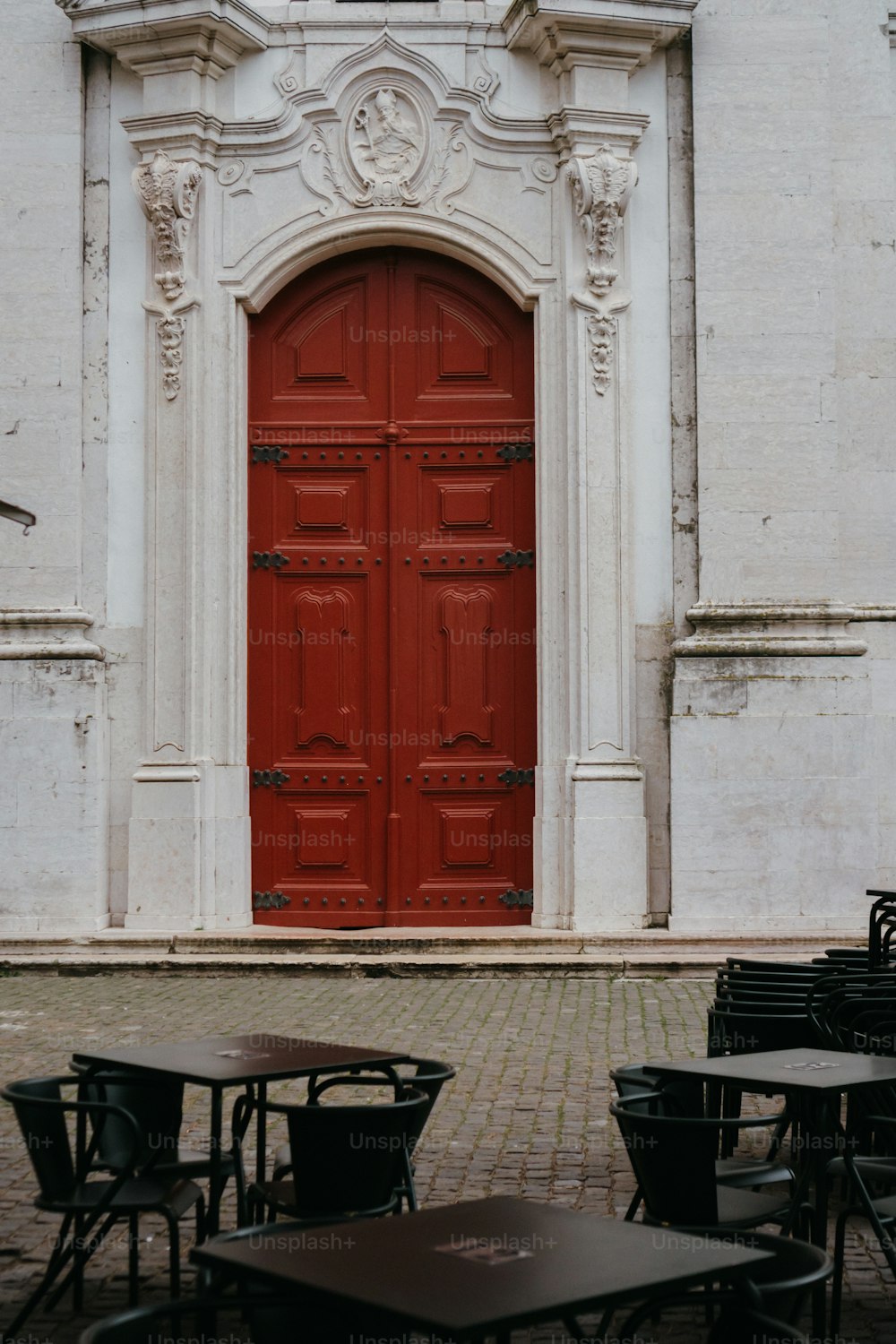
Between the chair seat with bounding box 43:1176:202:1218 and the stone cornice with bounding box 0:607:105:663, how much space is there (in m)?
8.39

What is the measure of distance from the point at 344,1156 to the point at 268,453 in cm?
977

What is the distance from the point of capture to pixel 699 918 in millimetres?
13094

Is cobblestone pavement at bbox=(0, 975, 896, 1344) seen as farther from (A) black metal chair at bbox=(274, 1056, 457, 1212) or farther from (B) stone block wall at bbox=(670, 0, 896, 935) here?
(B) stone block wall at bbox=(670, 0, 896, 935)

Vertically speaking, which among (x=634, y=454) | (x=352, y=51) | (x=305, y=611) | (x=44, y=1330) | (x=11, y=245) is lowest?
(x=44, y=1330)

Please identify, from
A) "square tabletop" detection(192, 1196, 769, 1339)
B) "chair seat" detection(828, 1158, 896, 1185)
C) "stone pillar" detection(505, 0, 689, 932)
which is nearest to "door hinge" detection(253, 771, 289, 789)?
"stone pillar" detection(505, 0, 689, 932)

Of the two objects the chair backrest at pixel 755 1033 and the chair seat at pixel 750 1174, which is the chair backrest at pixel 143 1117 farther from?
the chair backrest at pixel 755 1033

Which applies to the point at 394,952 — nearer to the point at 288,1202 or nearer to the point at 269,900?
the point at 269,900

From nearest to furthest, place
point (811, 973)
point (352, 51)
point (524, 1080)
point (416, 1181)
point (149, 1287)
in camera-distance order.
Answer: point (149, 1287) < point (416, 1181) < point (811, 973) < point (524, 1080) < point (352, 51)

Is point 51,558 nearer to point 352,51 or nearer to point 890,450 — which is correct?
point 352,51

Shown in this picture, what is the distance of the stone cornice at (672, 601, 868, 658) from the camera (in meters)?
13.3

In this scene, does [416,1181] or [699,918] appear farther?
[699,918]

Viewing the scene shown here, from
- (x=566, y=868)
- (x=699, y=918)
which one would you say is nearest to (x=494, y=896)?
(x=566, y=868)

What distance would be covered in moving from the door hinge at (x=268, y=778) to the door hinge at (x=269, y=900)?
2.73ft

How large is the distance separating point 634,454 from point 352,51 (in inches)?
152
